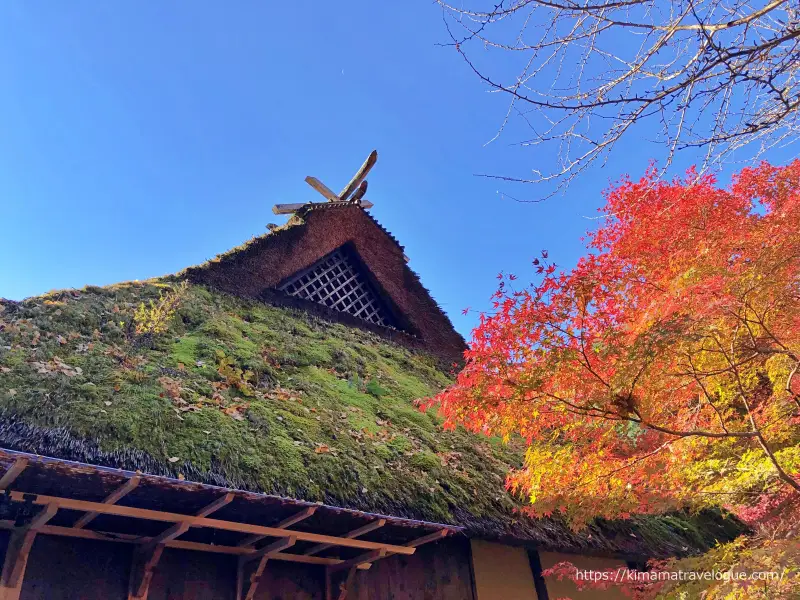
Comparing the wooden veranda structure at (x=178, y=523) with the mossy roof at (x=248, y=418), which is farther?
the mossy roof at (x=248, y=418)

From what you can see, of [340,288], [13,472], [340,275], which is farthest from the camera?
[340,275]

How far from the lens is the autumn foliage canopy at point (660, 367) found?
4004 millimetres

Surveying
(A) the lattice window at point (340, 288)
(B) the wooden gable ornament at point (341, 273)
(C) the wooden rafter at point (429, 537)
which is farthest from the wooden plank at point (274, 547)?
(A) the lattice window at point (340, 288)

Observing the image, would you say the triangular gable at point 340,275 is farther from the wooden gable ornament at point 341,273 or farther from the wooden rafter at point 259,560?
the wooden rafter at point 259,560

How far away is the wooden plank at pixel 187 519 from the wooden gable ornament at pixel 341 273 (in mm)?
4812

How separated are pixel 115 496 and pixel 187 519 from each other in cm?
48

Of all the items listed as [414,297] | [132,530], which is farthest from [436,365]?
[132,530]

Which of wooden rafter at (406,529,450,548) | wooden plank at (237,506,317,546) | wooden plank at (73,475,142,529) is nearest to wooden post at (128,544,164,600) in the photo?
wooden plank at (73,475,142,529)

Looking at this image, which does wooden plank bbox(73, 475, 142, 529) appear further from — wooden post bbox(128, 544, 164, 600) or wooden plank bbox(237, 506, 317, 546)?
wooden plank bbox(237, 506, 317, 546)

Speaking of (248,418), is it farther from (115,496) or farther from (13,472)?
(13,472)

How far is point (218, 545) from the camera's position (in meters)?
3.77

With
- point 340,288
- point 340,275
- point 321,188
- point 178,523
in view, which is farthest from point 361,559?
point 321,188

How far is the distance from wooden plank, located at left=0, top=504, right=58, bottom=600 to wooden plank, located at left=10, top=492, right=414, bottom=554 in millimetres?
79

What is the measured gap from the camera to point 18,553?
295cm
